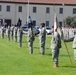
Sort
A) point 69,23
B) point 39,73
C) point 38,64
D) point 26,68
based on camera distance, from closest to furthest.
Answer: point 39,73 → point 26,68 → point 38,64 → point 69,23

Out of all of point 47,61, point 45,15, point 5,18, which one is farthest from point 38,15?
point 47,61

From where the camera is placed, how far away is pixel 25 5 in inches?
3519

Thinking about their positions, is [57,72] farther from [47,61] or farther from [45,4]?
[45,4]

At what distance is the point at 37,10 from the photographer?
296 feet

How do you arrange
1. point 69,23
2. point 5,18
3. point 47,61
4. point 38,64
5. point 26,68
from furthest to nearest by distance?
point 5,18, point 69,23, point 47,61, point 38,64, point 26,68

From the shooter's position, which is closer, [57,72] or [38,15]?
[57,72]

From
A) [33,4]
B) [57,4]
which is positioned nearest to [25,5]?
[33,4]

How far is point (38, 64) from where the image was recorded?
1952 cm

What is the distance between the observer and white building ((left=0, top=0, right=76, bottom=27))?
287ft

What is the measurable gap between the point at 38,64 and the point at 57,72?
299 cm

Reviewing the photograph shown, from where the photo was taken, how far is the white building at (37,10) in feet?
287

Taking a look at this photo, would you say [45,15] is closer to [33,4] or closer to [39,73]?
[33,4]

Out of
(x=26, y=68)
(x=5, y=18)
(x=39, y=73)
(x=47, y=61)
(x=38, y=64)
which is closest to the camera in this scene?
(x=39, y=73)

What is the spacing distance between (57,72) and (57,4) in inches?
2954
